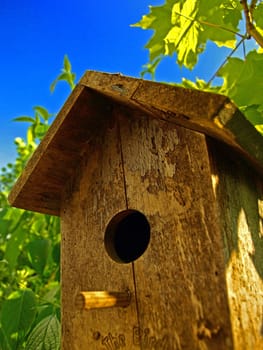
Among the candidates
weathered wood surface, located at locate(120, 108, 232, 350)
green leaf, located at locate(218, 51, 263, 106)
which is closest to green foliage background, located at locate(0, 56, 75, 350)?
weathered wood surface, located at locate(120, 108, 232, 350)

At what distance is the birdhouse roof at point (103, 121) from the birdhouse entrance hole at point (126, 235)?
0.93ft

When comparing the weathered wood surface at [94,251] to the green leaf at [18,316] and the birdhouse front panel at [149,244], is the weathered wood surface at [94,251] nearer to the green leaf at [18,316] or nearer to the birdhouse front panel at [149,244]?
the birdhouse front panel at [149,244]

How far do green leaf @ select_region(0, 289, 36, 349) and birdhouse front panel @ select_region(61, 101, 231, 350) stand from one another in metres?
0.25

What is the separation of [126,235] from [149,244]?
1.25ft

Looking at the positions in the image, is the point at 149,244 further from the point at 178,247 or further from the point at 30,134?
the point at 30,134

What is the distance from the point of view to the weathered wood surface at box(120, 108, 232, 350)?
3.49 ft

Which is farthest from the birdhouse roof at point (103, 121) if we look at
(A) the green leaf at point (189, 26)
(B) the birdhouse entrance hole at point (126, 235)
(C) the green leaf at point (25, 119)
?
(C) the green leaf at point (25, 119)

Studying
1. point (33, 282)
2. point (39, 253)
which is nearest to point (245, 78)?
→ point (39, 253)

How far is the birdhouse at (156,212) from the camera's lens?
1.08 m

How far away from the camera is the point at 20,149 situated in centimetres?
321

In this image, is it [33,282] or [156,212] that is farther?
[33,282]

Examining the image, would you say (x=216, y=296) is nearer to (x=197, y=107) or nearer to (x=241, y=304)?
(x=241, y=304)

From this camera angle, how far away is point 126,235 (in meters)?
1.60

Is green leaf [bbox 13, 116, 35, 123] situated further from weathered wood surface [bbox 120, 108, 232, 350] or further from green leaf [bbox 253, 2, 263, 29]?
green leaf [bbox 253, 2, 263, 29]
